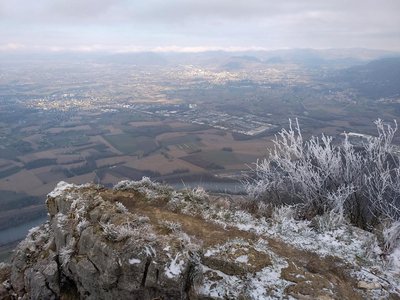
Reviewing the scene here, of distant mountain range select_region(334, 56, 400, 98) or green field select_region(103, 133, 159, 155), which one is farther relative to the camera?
distant mountain range select_region(334, 56, 400, 98)

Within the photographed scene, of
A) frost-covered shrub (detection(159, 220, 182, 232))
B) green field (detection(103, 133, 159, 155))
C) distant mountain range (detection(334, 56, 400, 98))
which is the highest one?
frost-covered shrub (detection(159, 220, 182, 232))

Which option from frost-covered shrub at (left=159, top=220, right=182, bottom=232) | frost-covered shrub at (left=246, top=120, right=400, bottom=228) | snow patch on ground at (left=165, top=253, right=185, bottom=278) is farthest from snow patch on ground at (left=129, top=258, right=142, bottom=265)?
frost-covered shrub at (left=246, top=120, right=400, bottom=228)

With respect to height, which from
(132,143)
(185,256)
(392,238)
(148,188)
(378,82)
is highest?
(148,188)

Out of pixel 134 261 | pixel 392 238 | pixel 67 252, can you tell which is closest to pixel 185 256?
pixel 134 261

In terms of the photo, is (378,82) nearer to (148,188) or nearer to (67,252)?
(148,188)

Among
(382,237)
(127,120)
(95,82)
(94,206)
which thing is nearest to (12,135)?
(127,120)

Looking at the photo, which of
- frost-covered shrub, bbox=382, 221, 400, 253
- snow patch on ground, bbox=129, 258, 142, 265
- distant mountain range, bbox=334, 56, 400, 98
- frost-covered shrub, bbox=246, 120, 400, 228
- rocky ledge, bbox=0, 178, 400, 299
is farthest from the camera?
distant mountain range, bbox=334, 56, 400, 98

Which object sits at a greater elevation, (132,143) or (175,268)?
(175,268)

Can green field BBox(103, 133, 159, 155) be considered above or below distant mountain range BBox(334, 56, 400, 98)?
below

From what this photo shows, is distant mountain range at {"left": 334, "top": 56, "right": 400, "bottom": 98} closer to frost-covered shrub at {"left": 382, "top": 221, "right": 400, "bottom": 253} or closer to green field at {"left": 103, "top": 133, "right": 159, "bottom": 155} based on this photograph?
green field at {"left": 103, "top": 133, "right": 159, "bottom": 155}

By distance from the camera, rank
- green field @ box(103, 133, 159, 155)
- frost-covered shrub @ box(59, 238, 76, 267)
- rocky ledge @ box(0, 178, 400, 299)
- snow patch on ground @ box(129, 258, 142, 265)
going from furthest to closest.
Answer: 1. green field @ box(103, 133, 159, 155)
2. frost-covered shrub @ box(59, 238, 76, 267)
3. snow patch on ground @ box(129, 258, 142, 265)
4. rocky ledge @ box(0, 178, 400, 299)
